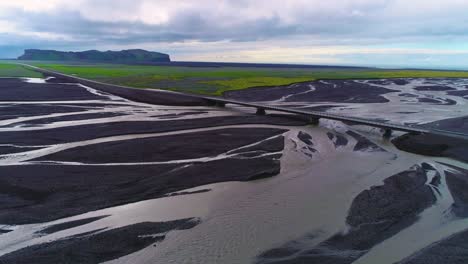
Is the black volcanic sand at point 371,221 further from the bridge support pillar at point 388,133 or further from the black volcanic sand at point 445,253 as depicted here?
the bridge support pillar at point 388,133

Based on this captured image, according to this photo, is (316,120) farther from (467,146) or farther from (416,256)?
(416,256)

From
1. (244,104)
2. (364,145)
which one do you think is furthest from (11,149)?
(244,104)

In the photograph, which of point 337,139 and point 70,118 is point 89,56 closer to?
point 70,118

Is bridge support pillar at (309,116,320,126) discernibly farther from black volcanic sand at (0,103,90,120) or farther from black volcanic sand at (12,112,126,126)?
black volcanic sand at (0,103,90,120)

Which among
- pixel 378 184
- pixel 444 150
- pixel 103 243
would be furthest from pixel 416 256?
pixel 444 150

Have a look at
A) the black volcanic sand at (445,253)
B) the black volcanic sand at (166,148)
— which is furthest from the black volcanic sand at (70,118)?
the black volcanic sand at (445,253)
